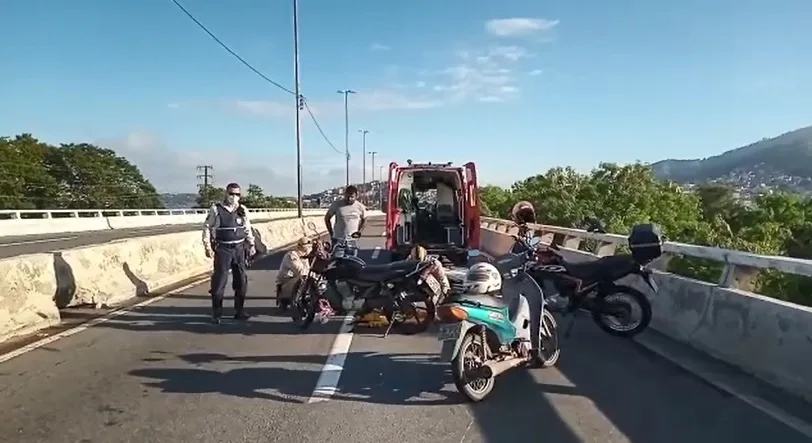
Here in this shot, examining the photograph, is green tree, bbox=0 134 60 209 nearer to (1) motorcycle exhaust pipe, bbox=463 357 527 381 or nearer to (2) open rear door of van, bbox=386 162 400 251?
(2) open rear door of van, bbox=386 162 400 251

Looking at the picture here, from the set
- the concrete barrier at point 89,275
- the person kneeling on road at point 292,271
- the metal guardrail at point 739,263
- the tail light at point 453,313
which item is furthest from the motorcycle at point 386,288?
the concrete barrier at point 89,275

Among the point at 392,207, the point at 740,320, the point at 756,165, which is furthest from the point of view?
the point at 756,165

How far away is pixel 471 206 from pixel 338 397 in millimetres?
9239

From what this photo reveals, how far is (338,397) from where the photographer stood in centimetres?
610

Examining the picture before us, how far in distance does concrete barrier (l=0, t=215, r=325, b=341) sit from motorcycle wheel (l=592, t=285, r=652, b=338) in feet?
22.2

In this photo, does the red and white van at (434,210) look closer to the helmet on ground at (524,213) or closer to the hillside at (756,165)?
the helmet on ground at (524,213)

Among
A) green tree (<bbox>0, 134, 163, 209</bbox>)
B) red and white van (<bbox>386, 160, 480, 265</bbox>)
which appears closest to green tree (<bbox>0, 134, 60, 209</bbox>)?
green tree (<bbox>0, 134, 163, 209</bbox>)

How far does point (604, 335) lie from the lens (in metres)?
8.95

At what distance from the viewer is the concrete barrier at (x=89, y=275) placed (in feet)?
29.9

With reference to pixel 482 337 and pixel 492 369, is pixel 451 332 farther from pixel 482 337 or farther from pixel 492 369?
pixel 492 369

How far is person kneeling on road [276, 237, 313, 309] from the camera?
33.5 feet

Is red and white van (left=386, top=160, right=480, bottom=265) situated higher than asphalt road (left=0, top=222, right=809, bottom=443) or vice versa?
red and white van (left=386, top=160, right=480, bottom=265)

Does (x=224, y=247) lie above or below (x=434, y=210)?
below

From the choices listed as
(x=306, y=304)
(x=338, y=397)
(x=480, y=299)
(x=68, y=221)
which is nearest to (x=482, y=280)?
(x=480, y=299)
